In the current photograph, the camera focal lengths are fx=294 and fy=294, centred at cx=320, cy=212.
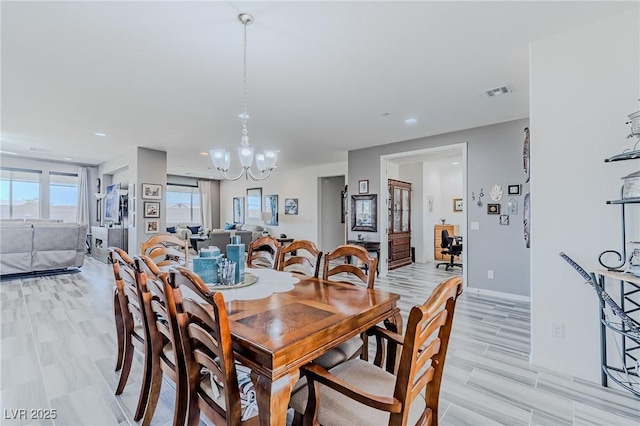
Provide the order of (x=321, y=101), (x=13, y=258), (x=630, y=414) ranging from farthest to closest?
(x=13, y=258), (x=321, y=101), (x=630, y=414)

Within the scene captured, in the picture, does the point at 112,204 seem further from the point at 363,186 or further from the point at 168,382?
the point at 168,382

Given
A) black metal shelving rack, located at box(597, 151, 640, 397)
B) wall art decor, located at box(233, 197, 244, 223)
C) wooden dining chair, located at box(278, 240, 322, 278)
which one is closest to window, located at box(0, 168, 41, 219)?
wall art decor, located at box(233, 197, 244, 223)

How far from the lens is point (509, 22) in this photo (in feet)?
7.15

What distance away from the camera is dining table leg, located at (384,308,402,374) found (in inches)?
62.2

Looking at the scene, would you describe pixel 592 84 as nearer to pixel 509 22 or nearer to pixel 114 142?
pixel 509 22

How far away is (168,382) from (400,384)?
194cm

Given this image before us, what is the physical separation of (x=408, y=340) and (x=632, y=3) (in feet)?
9.30

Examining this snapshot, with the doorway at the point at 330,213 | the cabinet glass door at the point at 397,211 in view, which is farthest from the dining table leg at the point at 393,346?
the doorway at the point at 330,213

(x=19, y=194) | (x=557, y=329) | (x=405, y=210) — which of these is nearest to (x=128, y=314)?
(x=557, y=329)

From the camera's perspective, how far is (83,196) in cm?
870

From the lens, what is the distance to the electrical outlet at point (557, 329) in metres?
2.31

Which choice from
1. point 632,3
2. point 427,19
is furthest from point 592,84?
point 427,19

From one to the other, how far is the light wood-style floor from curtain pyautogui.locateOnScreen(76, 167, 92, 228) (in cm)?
587

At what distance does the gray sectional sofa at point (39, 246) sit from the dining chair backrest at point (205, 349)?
596 centimetres
